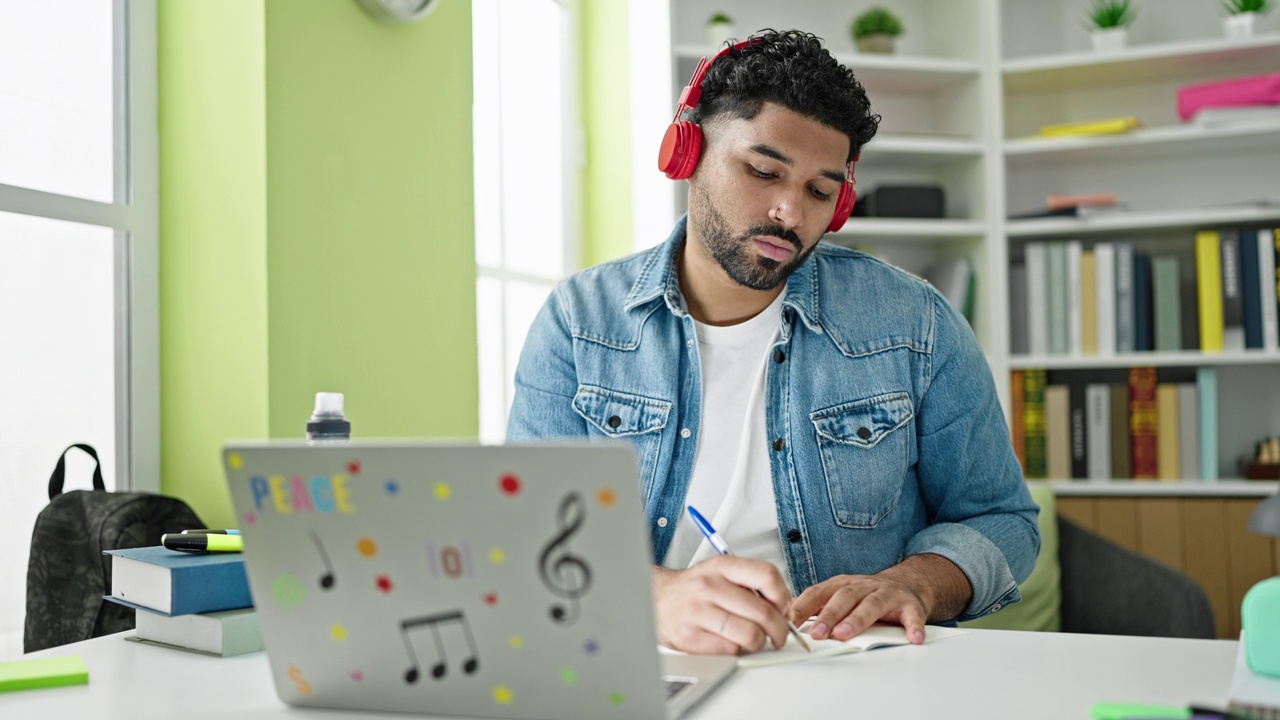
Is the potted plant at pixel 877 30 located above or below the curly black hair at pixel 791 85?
above

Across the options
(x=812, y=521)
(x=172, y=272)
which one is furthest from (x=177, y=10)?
(x=812, y=521)

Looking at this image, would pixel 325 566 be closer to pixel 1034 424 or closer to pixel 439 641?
pixel 439 641

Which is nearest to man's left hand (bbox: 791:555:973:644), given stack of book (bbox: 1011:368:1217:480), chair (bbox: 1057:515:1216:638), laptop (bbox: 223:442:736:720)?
laptop (bbox: 223:442:736:720)

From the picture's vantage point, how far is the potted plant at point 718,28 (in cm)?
300

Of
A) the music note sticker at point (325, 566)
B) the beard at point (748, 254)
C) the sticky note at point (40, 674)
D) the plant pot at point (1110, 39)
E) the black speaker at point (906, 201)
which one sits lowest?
the sticky note at point (40, 674)

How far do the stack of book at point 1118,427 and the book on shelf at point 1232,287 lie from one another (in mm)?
136

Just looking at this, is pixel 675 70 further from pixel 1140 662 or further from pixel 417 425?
pixel 1140 662

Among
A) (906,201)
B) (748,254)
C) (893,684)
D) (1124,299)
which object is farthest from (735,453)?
(1124,299)

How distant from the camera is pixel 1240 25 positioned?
291cm

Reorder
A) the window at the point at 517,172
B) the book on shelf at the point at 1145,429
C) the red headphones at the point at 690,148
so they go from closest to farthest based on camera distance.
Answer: the red headphones at the point at 690,148 → the window at the point at 517,172 → the book on shelf at the point at 1145,429

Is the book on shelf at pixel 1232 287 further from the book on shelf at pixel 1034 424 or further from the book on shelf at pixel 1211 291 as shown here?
the book on shelf at pixel 1034 424

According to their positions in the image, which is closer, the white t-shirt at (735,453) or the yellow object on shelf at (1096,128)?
the white t-shirt at (735,453)

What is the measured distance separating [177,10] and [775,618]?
1.28 meters

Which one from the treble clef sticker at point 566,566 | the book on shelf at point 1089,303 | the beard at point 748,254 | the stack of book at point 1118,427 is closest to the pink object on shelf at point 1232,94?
the book on shelf at point 1089,303
